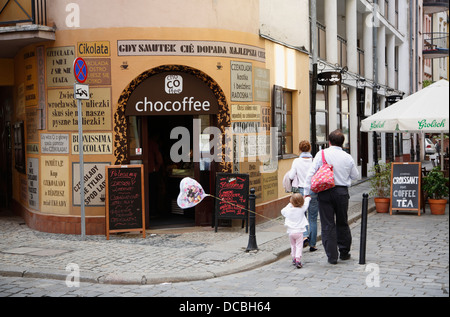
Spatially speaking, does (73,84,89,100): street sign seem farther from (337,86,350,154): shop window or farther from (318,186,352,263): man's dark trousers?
(337,86,350,154): shop window

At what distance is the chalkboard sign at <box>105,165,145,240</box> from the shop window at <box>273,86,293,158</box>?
384 centimetres

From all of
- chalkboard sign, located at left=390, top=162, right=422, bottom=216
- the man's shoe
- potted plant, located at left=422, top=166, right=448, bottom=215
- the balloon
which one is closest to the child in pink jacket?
the man's shoe

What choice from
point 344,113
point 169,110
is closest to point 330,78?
point 344,113

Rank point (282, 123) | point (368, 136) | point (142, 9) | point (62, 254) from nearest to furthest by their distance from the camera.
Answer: point (62, 254)
point (142, 9)
point (282, 123)
point (368, 136)

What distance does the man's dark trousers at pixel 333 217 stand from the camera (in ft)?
25.4

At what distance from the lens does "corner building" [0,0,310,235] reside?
10.4 meters

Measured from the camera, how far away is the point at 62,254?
28.0ft

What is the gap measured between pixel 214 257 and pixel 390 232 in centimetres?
411

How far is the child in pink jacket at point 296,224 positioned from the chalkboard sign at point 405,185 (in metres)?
6.12

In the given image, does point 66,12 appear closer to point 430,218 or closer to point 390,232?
point 390,232

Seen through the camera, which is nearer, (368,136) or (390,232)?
(390,232)

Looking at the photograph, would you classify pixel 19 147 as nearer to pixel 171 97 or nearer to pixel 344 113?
pixel 171 97

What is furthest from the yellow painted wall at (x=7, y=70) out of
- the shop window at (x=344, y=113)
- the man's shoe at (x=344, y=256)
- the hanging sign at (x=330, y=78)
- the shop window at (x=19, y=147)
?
the shop window at (x=344, y=113)

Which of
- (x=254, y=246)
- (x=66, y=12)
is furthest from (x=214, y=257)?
(x=66, y=12)
